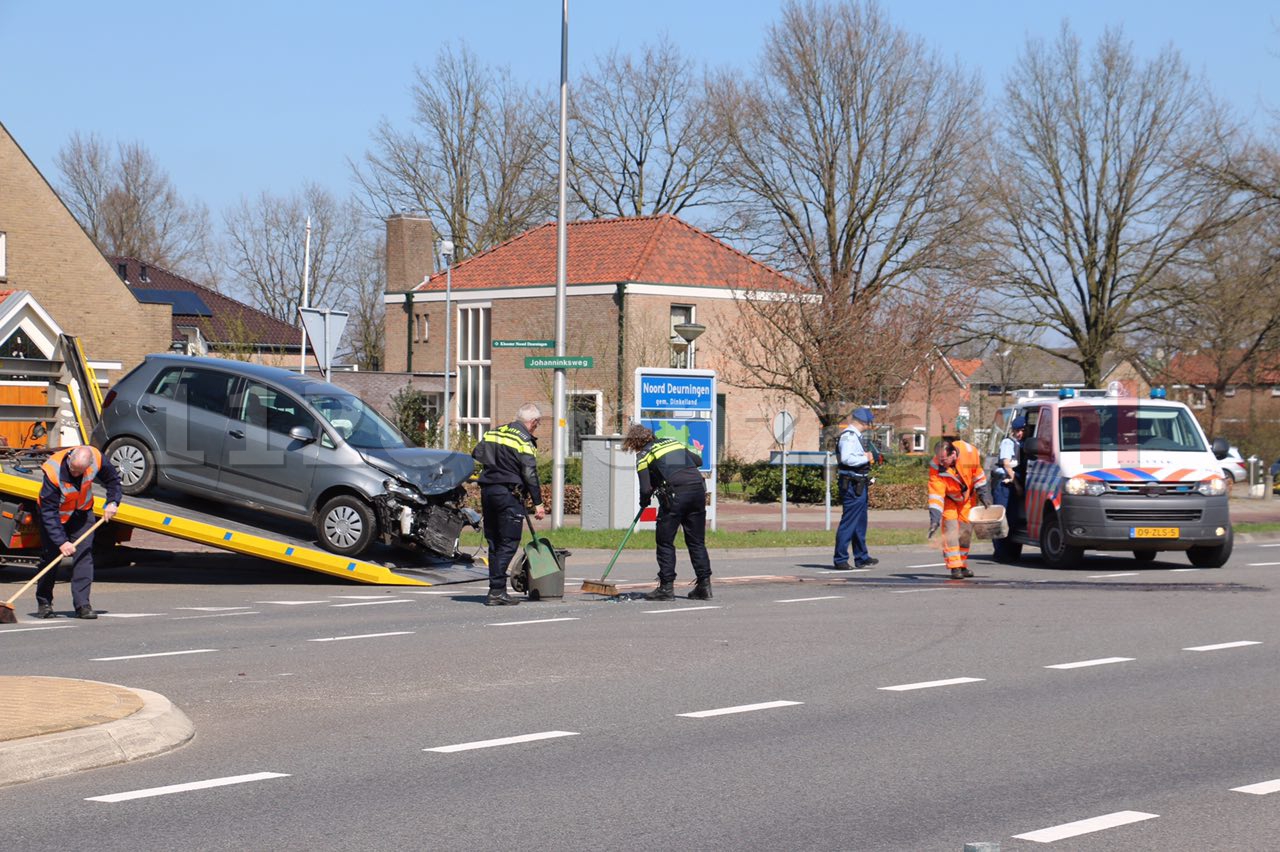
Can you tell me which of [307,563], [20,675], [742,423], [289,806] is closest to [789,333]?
[742,423]

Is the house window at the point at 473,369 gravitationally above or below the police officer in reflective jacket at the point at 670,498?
above

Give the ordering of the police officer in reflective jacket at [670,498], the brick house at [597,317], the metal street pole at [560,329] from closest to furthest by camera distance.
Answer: the police officer in reflective jacket at [670,498] < the metal street pole at [560,329] < the brick house at [597,317]

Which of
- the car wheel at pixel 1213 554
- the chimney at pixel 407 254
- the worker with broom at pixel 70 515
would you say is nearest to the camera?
the worker with broom at pixel 70 515

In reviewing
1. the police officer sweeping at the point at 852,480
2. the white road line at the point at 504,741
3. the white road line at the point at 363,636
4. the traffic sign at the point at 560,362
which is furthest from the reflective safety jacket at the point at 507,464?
the traffic sign at the point at 560,362

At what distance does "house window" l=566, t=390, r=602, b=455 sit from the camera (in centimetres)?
4547

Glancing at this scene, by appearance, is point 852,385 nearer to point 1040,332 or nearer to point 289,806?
point 1040,332

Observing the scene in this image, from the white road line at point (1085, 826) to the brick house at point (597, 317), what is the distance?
36450mm

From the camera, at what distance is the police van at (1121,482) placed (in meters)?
18.1

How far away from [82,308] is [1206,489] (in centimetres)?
3053

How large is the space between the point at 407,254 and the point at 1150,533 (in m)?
39.0

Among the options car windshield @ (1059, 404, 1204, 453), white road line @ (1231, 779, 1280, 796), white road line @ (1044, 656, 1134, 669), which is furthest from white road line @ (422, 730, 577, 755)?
car windshield @ (1059, 404, 1204, 453)

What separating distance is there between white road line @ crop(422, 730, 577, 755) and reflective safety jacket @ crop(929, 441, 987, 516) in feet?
31.8

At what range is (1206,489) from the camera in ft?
60.1

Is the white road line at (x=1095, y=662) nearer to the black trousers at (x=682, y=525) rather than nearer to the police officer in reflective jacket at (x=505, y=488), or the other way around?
the black trousers at (x=682, y=525)
